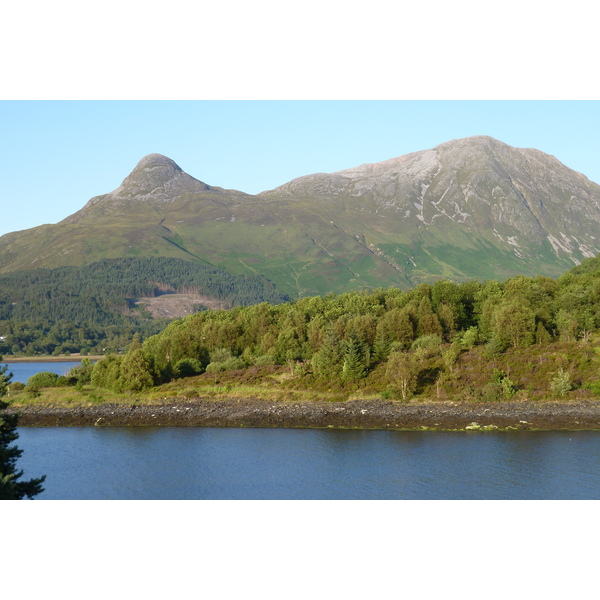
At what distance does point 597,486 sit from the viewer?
34.8 metres

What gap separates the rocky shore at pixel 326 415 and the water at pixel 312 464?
2170 millimetres

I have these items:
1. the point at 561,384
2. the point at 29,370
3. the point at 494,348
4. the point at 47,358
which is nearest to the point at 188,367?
the point at 494,348

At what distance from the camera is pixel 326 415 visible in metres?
55.2

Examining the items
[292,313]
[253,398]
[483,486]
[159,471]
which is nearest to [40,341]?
[292,313]

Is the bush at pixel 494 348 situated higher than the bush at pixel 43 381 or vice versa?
the bush at pixel 494 348

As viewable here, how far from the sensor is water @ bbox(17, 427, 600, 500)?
34.8 metres

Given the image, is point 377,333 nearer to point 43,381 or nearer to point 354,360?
point 354,360

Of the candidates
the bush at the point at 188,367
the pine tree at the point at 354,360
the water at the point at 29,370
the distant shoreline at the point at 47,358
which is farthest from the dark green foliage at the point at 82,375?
the distant shoreline at the point at 47,358

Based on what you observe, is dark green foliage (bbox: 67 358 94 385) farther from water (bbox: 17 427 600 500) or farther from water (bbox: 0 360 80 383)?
water (bbox: 17 427 600 500)

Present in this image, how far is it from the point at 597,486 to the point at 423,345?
34.5 meters

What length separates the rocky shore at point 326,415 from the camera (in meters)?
51.1

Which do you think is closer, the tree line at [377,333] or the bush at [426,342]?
the tree line at [377,333]

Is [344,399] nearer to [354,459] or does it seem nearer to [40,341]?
[354,459]

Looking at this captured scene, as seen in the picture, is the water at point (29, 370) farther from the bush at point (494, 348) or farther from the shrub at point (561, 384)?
the shrub at point (561, 384)
